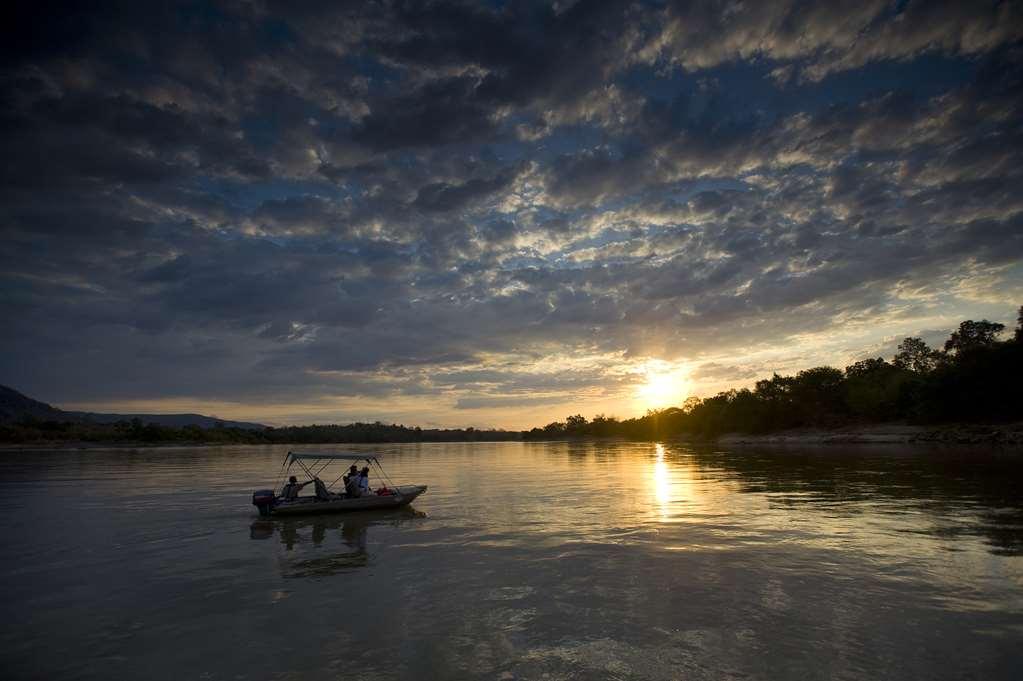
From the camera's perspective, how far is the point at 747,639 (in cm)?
1117

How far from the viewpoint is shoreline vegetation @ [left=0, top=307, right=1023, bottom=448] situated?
76500mm

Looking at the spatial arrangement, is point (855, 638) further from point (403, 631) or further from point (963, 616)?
point (403, 631)

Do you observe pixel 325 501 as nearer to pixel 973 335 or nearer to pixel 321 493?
pixel 321 493

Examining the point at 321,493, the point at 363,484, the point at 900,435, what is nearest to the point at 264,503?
the point at 321,493

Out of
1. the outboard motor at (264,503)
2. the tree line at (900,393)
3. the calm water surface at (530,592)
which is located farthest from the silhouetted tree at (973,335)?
the outboard motor at (264,503)

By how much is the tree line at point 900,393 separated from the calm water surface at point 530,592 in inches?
2464

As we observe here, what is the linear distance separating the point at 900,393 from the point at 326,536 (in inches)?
4324

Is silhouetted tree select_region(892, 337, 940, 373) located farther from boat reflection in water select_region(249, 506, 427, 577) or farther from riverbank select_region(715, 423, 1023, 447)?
boat reflection in water select_region(249, 506, 427, 577)

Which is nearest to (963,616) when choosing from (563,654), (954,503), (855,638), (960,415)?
(855,638)

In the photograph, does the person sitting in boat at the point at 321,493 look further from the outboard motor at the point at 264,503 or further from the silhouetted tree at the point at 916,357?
the silhouetted tree at the point at 916,357

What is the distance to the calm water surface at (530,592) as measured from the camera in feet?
34.1

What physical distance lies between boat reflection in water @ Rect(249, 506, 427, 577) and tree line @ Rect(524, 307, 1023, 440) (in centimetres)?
8851

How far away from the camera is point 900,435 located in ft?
286

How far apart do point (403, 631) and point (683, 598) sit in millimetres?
7299
